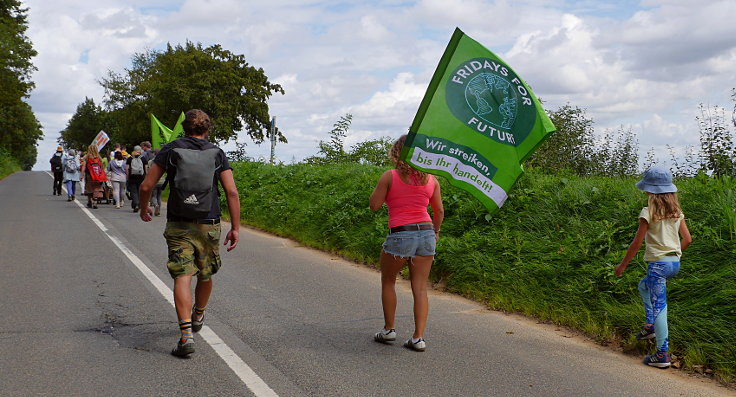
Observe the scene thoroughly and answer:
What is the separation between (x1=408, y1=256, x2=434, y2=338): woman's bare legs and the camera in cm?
549

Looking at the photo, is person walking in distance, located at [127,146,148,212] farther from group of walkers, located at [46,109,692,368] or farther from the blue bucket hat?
the blue bucket hat

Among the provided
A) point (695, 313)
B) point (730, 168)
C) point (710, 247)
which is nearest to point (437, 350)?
point (695, 313)

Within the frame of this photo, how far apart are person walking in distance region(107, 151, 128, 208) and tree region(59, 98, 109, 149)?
257 feet

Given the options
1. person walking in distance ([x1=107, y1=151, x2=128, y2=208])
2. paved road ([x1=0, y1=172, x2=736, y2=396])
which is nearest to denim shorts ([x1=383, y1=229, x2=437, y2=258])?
paved road ([x1=0, y1=172, x2=736, y2=396])

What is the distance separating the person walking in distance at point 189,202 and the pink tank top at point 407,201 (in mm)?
1317

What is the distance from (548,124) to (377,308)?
285 cm

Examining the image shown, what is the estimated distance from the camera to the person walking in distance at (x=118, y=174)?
1922cm

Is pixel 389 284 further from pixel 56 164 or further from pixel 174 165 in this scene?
pixel 56 164

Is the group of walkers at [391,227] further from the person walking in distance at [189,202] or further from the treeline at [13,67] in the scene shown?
the treeline at [13,67]

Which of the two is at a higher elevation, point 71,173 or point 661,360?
point 71,173

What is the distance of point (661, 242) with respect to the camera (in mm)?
5238

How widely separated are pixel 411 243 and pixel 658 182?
6.67ft

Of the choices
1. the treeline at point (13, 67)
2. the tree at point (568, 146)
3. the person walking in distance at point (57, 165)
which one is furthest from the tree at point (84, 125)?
the tree at point (568, 146)

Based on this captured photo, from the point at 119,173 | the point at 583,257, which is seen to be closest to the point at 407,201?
the point at 583,257
